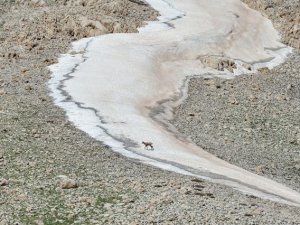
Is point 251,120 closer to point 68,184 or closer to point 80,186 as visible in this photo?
point 80,186

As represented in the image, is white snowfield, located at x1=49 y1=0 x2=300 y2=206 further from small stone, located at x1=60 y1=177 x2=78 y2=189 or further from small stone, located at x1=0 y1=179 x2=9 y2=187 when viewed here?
small stone, located at x1=0 y1=179 x2=9 y2=187

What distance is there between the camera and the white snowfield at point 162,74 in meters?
20.9

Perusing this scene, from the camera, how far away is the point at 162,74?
36406 mm

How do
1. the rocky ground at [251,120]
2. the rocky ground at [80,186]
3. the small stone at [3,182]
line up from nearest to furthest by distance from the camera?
1. the rocky ground at [80,186]
2. the small stone at [3,182]
3. the rocky ground at [251,120]

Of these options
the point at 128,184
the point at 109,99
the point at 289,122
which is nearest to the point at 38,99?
the point at 109,99

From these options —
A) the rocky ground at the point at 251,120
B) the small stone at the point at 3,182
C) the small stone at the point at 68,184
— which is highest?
the small stone at the point at 68,184

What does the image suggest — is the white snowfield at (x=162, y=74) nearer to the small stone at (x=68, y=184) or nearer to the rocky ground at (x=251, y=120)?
the rocky ground at (x=251, y=120)

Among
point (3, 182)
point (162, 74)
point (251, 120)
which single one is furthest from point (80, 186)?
point (162, 74)

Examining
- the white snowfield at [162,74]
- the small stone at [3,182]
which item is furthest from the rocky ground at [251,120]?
the small stone at [3,182]

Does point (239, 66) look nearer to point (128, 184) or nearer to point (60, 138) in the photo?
point (60, 138)

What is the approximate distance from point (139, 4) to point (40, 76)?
2264 centimetres

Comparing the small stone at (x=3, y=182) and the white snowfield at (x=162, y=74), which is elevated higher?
the small stone at (x=3, y=182)

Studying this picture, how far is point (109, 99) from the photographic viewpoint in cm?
2808

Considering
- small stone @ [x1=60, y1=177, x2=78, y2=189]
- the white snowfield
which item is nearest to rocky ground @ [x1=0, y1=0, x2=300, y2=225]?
small stone @ [x1=60, y1=177, x2=78, y2=189]
